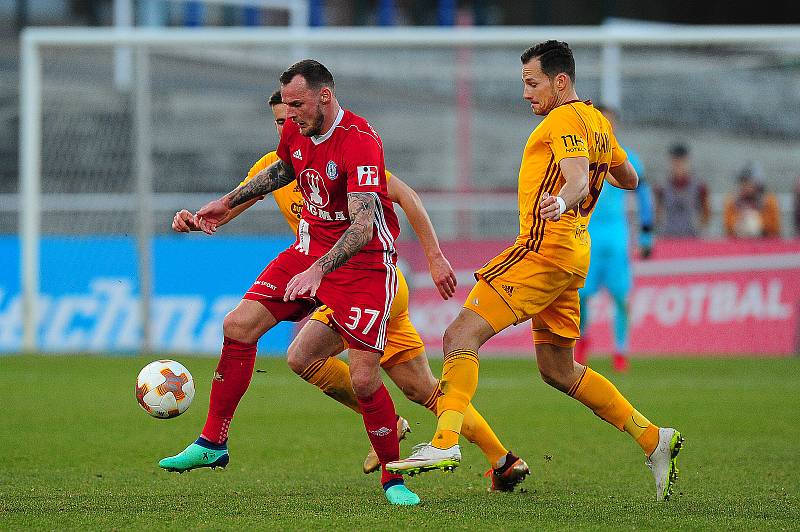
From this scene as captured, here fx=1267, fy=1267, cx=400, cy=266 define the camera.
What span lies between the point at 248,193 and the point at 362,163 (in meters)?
0.85

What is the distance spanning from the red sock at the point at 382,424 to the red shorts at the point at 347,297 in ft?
0.82

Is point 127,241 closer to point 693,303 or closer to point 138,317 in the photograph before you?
point 138,317

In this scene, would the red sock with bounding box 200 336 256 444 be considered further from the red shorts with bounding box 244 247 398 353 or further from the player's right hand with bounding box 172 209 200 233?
the player's right hand with bounding box 172 209 200 233

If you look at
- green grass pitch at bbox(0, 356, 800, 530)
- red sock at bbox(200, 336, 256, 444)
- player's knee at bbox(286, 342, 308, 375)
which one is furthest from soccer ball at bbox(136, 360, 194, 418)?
player's knee at bbox(286, 342, 308, 375)

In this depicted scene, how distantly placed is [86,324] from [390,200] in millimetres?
9341

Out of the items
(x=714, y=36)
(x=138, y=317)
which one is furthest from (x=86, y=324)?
(x=714, y=36)

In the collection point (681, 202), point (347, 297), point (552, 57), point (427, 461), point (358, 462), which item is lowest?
point (358, 462)

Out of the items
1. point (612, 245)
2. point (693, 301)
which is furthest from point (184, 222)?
point (693, 301)

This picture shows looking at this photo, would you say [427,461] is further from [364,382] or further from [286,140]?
[286,140]

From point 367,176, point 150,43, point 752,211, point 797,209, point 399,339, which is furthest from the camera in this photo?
point 797,209

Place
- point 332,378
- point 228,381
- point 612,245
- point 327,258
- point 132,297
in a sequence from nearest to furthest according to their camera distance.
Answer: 1. point 327,258
2. point 228,381
3. point 332,378
4. point 612,245
5. point 132,297

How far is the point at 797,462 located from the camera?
7582 mm

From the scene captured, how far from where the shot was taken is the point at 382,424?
241 inches

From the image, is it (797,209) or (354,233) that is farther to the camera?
(797,209)
